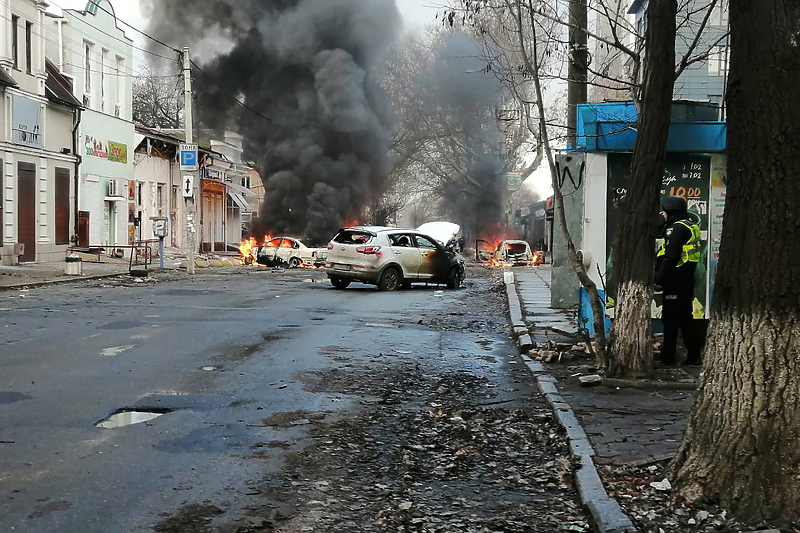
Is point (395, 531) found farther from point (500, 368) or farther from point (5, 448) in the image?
point (500, 368)

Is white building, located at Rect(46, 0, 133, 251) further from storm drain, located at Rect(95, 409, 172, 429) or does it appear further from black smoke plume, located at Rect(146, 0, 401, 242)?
storm drain, located at Rect(95, 409, 172, 429)

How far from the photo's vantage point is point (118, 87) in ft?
122

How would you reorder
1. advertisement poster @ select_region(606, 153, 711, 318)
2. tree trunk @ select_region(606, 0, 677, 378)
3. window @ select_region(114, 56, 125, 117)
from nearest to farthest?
1. tree trunk @ select_region(606, 0, 677, 378)
2. advertisement poster @ select_region(606, 153, 711, 318)
3. window @ select_region(114, 56, 125, 117)

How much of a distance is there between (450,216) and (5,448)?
50.7 meters

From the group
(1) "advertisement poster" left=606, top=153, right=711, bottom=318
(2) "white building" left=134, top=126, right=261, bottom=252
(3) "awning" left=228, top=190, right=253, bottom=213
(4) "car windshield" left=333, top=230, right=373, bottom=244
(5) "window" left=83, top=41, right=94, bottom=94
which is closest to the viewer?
(1) "advertisement poster" left=606, top=153, right=711, bottom=318

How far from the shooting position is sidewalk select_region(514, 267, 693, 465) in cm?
611

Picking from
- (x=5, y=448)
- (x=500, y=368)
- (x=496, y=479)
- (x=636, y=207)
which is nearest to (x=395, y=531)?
(x=496, y=479)

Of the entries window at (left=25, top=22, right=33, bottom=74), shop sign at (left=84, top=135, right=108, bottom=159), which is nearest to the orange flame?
shop sign at (left=84, top=135, right=108, bottom=159)

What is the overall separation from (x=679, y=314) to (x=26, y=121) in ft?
81.2

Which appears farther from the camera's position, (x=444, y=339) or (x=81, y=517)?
(x=444, y=339)

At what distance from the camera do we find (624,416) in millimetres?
7301

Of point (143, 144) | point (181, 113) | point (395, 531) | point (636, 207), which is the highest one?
point (181, 113)

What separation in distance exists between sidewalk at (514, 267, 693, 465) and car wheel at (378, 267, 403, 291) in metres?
11.9

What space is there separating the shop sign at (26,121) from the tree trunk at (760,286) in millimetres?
26952
